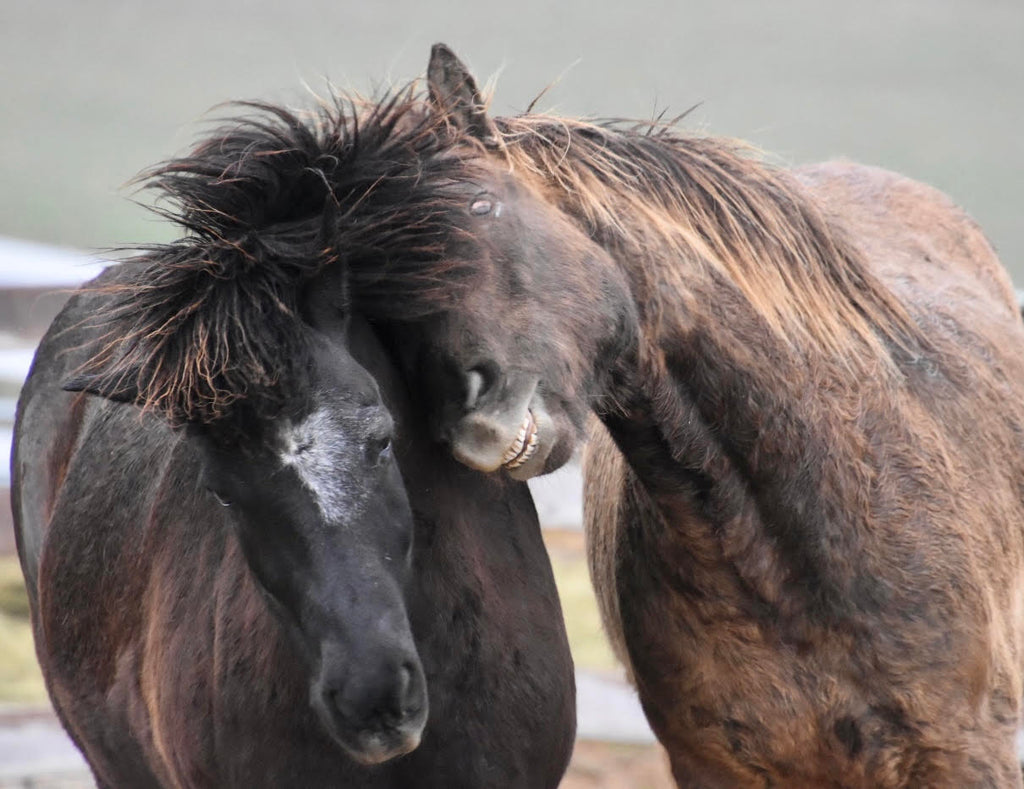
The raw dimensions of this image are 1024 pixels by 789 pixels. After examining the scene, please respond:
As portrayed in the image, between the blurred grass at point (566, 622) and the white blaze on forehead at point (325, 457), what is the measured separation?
3578 millimetres

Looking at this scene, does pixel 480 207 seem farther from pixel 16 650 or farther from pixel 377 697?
pixel 16 650

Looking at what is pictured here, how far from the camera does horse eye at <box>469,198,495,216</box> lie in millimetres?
2535

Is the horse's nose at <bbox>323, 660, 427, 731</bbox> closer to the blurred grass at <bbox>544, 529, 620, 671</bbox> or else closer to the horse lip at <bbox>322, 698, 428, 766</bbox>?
the horse lip at <bbox>322, 698, 428, 766</bbox>

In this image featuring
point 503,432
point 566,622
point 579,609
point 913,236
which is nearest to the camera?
point 503,432

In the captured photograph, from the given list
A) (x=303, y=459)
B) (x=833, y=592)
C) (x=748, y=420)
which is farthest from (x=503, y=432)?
(x=833, y=592)

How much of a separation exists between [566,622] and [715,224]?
3.29 m

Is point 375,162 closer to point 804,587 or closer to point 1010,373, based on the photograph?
point 804,587

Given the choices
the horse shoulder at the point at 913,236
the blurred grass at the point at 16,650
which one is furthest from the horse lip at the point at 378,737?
the blurred grass at the point at 16,650

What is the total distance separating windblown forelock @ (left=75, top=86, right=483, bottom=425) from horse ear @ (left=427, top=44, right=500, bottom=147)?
0.05 meters

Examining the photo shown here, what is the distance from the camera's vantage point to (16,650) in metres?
6.14

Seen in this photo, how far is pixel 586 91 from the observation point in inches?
329

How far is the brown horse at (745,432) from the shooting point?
2.53 meters

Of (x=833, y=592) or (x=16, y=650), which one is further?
(x=16, y=650)

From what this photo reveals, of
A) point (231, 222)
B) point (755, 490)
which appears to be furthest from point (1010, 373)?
point (231, 222)
